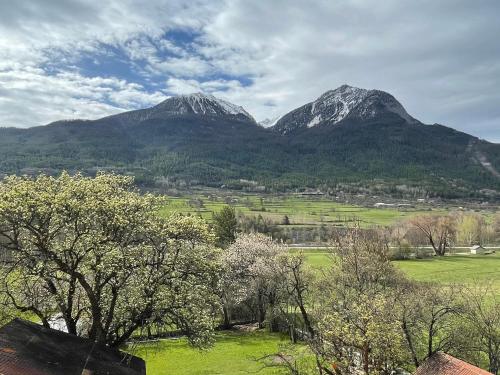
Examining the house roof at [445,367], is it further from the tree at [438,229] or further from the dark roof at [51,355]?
the tree at [438,229]

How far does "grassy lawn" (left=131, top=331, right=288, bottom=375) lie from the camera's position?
41103mm

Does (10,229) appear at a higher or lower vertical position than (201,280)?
higher

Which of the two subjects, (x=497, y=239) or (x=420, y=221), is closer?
(x=420, y=221)

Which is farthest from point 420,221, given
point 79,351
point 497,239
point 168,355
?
point 79,351

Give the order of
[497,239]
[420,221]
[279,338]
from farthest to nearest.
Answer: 1. [497,239]
2. [420,221]
3. [279,338]

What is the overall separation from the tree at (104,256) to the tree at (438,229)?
108200mm

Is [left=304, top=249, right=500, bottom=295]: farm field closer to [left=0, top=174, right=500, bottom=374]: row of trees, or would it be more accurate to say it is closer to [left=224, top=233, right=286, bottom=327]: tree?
[left=224, top=233, right=286, bottom=327]: tree

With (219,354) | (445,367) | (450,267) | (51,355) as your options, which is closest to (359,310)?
(445,367)

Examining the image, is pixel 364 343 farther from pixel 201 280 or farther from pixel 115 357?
pixel 115 357

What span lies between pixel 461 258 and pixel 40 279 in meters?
107

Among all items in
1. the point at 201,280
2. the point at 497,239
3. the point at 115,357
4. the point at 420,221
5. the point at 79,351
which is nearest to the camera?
the point at 79,351

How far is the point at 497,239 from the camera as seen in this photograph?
149125mm

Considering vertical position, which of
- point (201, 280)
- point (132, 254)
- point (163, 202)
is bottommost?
point (201, 280)

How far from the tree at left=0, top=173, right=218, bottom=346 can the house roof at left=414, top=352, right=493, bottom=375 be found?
1425cm
